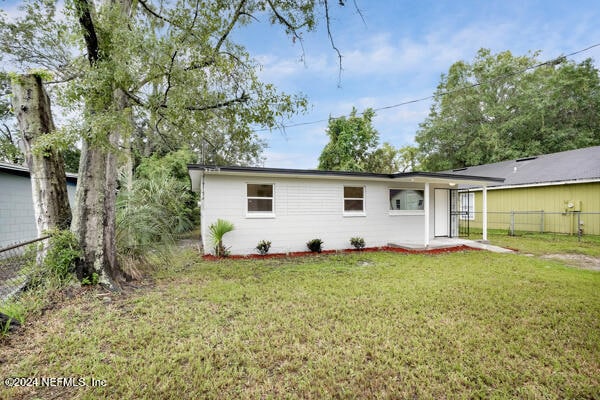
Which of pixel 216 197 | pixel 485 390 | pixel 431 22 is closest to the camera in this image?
pixel 485 390

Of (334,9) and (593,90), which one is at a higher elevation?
(593,90)

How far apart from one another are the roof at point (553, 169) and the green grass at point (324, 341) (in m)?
9.69

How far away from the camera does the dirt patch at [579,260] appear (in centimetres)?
656

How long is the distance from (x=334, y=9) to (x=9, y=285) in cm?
667

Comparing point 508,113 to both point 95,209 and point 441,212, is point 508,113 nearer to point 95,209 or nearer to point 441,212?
point 441,212

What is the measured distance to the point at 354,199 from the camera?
959cm

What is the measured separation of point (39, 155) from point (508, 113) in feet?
90.6

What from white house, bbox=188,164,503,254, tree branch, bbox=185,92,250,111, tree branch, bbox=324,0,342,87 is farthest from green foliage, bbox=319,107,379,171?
tree branch, bbox=185,92,250,111

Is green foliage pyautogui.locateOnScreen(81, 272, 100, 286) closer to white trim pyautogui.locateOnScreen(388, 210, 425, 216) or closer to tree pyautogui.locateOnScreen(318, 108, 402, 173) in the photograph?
white trim pyautogui.locateOnScreen(388, 210, 425, 216)

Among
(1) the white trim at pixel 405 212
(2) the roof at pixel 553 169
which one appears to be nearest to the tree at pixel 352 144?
(2) the roof at pixel 553 169

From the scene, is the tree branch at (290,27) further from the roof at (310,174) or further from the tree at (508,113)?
the tree at (508,113)

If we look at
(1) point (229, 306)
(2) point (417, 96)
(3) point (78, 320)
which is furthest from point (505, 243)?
(3) point (78, 320)

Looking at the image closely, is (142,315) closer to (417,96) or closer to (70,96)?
(70,96)

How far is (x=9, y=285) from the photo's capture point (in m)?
3.92
